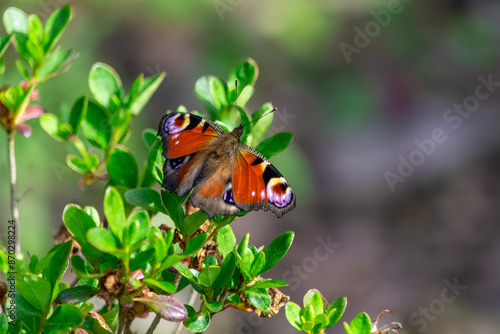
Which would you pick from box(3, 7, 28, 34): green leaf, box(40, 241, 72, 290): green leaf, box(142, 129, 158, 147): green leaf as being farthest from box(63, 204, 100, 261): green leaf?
box(3, 7, 28, 34): green leaf

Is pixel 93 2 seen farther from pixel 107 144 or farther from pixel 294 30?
pixel 107 144

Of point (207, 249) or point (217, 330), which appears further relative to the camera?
point (217, 330)

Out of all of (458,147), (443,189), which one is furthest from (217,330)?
(458,147)

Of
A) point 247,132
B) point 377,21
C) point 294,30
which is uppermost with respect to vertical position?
point 377,21

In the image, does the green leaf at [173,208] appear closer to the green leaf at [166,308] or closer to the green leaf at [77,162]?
the green leaf at [166,308]

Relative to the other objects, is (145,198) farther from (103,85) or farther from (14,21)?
(14,21)

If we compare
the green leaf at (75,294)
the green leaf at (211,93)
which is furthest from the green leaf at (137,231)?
the green leaf at (211,93)

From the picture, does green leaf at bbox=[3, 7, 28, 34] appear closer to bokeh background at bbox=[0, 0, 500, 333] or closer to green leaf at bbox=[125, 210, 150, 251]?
green leaf at bbox=[125, 210, 150, 251]
